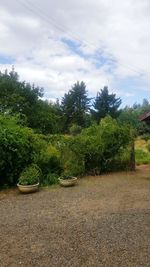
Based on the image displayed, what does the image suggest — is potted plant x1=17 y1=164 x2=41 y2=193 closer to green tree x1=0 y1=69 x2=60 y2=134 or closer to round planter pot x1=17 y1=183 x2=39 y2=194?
round planter pot x1=17 y1=183 x2=39 y2=194

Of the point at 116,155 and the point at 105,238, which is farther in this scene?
the point at 116,155

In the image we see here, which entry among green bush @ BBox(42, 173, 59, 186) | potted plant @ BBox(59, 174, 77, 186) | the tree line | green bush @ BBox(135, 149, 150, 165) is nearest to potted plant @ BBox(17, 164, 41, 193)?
green bush @ BBox(42, 173, 59, 186)

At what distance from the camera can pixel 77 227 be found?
5.36 m

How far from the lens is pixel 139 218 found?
578cm

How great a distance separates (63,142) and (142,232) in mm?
6368

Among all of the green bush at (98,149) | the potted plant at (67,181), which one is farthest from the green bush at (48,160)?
the potted plant at (67,181)

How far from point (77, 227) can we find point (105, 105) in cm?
3472

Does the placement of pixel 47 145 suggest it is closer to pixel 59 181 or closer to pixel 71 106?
pixel 59 181

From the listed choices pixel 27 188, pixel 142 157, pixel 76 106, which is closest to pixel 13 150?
pixel 27 188

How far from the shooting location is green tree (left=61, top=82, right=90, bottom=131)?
41.2 m

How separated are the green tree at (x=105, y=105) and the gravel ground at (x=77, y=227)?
30472 mm

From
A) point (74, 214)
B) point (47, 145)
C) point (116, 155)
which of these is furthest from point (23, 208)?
point (116, 155)

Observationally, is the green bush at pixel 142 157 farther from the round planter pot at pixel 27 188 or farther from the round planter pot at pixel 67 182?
the round planter pot at pixel 27 188

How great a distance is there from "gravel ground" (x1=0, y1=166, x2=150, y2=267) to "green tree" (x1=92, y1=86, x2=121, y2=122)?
30.5 m
